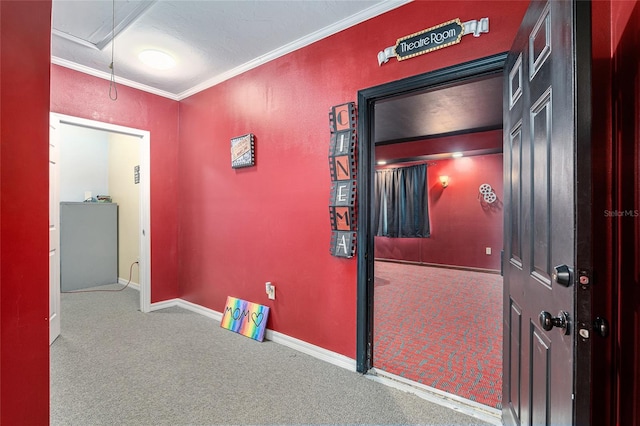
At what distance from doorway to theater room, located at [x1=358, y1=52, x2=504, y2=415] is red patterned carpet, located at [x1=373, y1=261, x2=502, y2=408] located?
10 millimetres

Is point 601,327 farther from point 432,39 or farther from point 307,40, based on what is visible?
point 307,40

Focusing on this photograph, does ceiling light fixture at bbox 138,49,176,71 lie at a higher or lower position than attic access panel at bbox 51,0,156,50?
lower

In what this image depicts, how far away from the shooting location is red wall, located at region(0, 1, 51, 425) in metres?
0.87

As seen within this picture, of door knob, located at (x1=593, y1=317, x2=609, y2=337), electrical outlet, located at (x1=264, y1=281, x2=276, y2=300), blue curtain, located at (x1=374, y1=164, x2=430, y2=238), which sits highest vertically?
blue curtain, located at (x1=374, y1=164, x2=430, y2=238)

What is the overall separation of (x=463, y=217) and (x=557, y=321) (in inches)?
214

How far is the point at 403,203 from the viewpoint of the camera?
21.7 feet

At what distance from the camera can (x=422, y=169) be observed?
→ 635 centimetres

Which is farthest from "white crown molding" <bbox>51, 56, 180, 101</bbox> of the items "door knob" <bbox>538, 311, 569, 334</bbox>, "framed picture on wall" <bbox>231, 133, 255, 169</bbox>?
"door knob" <bbox>538, 311, 569, 334</bbox>

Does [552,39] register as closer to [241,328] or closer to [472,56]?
[472,56]

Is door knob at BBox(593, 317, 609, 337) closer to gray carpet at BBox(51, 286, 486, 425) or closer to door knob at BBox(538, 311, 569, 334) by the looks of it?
door knob at BBox(538, 311, 569, 334)

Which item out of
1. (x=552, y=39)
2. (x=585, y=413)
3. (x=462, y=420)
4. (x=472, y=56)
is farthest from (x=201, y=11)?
(x=462, y=420)

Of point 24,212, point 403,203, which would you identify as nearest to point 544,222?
point 24,212

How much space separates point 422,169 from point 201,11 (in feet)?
16.9

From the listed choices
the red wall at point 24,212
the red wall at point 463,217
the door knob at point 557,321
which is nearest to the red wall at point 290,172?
the door knob at point 557,321
